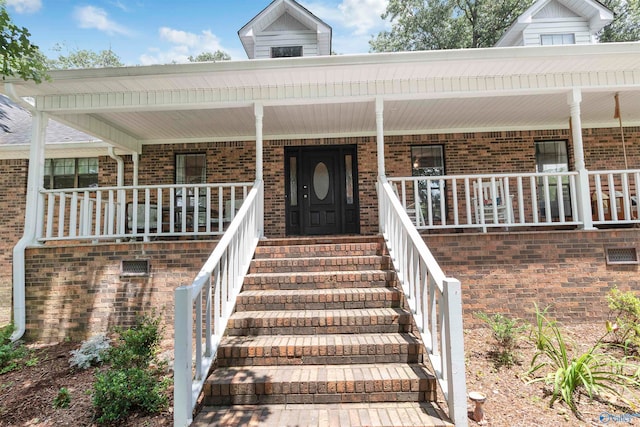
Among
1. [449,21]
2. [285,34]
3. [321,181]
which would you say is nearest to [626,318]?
[321,181]

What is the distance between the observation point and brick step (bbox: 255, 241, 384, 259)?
4.67 m

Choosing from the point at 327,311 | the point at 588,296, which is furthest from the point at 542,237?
the point at 327,311

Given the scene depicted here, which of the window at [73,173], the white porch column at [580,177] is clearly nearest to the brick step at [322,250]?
the white porch column at [580,177]

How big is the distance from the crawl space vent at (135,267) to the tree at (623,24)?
19187 millimetres

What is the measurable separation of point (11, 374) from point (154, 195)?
4.34m

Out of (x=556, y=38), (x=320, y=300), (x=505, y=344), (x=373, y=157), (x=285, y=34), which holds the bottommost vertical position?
(x=505, y=344)

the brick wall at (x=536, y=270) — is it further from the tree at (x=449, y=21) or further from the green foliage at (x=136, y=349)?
the tree at (x=449, y=21)

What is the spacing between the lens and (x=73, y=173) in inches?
334

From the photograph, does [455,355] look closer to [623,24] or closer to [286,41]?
[286,41]

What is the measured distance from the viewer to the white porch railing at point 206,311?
2480 mm

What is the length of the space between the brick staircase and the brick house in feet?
5.18

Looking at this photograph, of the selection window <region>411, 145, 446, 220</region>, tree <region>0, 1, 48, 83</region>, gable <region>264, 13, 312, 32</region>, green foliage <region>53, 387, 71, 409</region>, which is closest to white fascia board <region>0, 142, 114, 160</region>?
tree <region>0, 1, 48, 83</region>

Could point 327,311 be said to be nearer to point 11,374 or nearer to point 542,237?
point 542,237

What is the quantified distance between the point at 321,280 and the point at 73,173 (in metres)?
7.54
